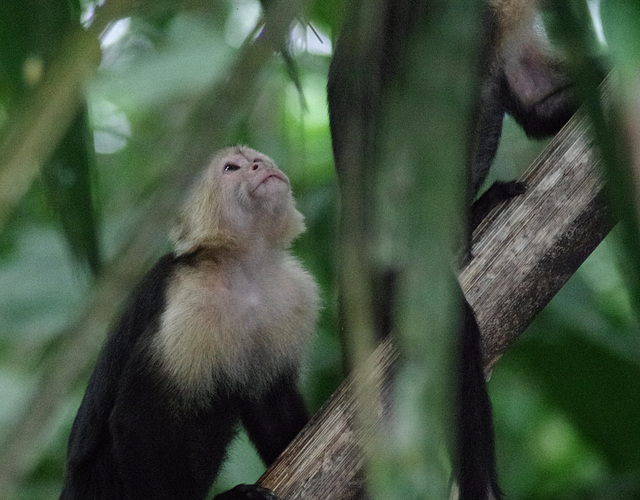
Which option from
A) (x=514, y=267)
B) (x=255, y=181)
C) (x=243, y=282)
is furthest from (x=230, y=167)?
(x=514, y=267)

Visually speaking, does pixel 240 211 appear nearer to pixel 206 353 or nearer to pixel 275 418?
pixel 206 353

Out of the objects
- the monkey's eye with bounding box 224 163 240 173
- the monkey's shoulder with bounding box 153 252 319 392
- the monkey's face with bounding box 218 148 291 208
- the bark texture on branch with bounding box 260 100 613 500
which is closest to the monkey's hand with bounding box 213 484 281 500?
the bark texture on branch with bounding box 260 100 613 500

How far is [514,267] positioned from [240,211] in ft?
2.69

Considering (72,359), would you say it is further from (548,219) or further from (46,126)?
(548,219)

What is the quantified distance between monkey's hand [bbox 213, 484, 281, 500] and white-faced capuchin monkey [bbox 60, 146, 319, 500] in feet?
0.23

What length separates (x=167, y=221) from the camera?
0.90 ft

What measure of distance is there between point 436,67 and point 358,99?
0.06m

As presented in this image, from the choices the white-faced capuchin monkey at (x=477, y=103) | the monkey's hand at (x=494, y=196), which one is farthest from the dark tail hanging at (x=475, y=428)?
the monkey's hand at (x=494, y=196)

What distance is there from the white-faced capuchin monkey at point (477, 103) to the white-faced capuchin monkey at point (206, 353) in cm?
60

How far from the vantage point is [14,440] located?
26cm

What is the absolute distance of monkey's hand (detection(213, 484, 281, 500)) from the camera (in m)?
1.45

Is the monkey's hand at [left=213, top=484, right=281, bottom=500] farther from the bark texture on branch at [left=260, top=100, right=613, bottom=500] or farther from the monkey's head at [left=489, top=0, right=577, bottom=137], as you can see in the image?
the monkey's head at [left=489, top=0, right=577, bottom=137]

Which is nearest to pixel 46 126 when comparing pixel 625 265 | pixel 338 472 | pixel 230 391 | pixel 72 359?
pixel 72 359

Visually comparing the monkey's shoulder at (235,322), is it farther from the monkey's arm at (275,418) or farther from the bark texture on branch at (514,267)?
the bark texture on branch at (514,267)
